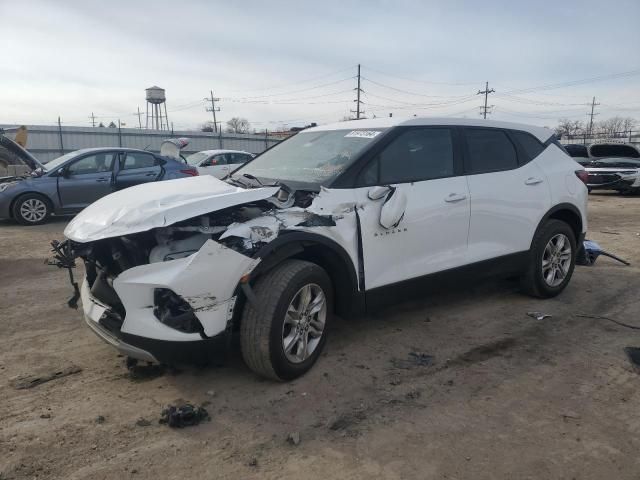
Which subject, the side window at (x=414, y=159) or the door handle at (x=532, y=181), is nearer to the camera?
the side window at (x=414, y=159)

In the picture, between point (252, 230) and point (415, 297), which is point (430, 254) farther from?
point (252, 230)

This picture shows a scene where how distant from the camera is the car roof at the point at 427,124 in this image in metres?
4.29

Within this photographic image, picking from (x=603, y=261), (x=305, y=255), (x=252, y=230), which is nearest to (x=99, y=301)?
(x=252, y=230)

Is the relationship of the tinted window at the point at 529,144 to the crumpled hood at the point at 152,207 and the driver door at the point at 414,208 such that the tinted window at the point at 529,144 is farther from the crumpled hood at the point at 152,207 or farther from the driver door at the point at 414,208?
the crumpled hood at the point at 152,207

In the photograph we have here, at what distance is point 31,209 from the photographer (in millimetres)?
9789

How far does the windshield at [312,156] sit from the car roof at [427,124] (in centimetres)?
10

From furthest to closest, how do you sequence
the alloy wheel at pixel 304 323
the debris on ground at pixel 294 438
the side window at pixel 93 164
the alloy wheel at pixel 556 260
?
the side window at pixel 93 164 → the alloy wheel at pixel 556 260 → the alloy wheel at pixel 304 323 → the debris on ground at pixel 294 438

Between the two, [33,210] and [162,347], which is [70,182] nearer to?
[33,210]

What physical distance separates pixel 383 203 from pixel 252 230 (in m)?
1.08

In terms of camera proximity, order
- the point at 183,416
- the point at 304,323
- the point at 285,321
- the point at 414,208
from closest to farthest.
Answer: the point at 183,416, the point at 285,321, the point at 304,323, the point at 414,208

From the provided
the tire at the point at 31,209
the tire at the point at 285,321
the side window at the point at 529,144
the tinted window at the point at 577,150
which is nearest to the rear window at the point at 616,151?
the tinted window at the point at 577,150

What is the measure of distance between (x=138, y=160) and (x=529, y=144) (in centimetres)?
813

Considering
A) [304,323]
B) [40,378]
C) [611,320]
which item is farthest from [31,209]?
[611,320]

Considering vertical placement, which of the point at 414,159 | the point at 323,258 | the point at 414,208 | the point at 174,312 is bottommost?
the point at 174,312
